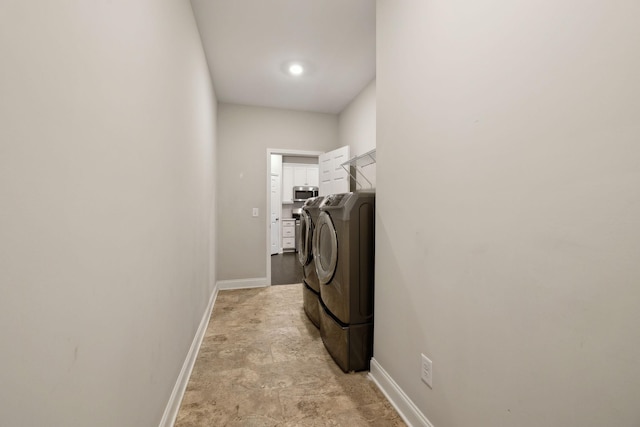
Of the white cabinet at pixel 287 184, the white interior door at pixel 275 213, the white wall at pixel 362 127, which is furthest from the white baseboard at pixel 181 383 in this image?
the white cabinet at pixel 287 184

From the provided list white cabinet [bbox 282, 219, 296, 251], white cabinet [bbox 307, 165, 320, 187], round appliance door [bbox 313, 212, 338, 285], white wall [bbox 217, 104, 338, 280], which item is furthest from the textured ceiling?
white cabinet [bbox 282, 219, 296, 251]

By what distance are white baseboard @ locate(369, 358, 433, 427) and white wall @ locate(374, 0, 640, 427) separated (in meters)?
0.05

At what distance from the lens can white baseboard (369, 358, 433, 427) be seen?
4.38 feet

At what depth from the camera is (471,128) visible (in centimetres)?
106

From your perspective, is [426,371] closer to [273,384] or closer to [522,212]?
[522,212]

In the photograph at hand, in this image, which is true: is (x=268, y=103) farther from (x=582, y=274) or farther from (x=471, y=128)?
(x=582, y=274)

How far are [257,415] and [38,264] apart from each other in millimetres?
1390

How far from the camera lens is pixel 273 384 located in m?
1.72

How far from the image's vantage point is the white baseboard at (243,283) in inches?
148

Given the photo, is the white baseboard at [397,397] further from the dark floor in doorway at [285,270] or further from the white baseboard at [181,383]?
the dark floor in doorway at [285,270]

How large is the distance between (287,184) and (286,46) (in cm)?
501

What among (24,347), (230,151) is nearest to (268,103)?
(230,151)

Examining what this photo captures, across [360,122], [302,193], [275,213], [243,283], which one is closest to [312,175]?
[302,193]

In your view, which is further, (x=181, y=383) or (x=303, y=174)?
(x=303, y=174)
